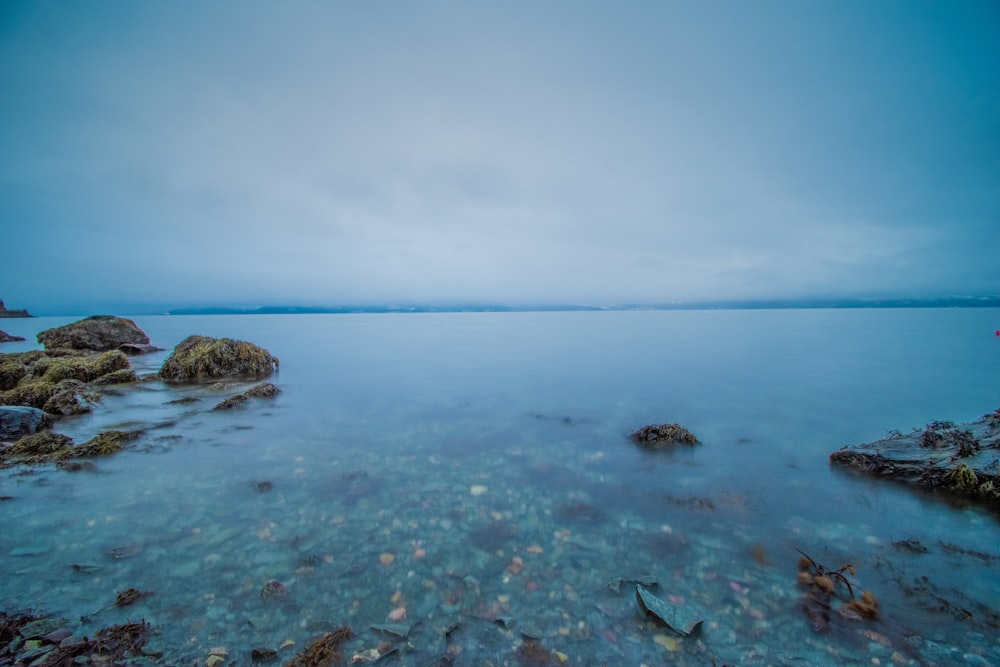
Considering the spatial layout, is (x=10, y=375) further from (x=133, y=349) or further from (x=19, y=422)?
(x=133, y=349)

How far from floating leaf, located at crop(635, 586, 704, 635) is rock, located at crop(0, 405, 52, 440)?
12.7 meters

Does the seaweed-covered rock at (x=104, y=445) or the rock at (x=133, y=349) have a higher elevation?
A: the rock at (x=133, y=349)

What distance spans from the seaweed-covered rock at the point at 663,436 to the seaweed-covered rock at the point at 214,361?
16.5 m

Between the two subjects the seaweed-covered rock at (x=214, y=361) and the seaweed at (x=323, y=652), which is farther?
the seaweed-covered rock at (x=214, y=361)

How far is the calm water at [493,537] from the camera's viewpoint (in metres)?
3.48

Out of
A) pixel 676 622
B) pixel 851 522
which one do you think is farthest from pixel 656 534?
pixel 851 522

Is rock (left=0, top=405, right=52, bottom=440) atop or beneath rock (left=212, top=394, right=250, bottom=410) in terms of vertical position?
atop

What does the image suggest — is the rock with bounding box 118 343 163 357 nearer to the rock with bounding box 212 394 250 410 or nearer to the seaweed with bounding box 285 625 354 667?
the rock with bounding box 212 394 250 410

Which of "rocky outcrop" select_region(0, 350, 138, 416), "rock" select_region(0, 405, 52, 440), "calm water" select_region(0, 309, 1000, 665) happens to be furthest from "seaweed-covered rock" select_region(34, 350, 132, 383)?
"rock" select_region(0, 405, 52, 440)

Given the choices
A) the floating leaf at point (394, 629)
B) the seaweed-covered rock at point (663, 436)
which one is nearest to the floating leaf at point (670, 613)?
the floating leaf at point (394, 629)

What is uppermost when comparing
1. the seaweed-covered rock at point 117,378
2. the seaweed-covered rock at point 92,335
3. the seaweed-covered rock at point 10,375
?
the seaweed-covered rock at point 92,335

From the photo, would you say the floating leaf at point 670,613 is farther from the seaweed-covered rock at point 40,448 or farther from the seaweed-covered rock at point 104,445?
the seaweed-covered rock at point 40,448

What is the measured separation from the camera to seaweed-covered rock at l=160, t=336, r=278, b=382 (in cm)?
1598

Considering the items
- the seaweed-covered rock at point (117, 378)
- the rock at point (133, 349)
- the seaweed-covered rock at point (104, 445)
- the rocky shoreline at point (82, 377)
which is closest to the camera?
the seaweed-covered rock at point (104, 445)
